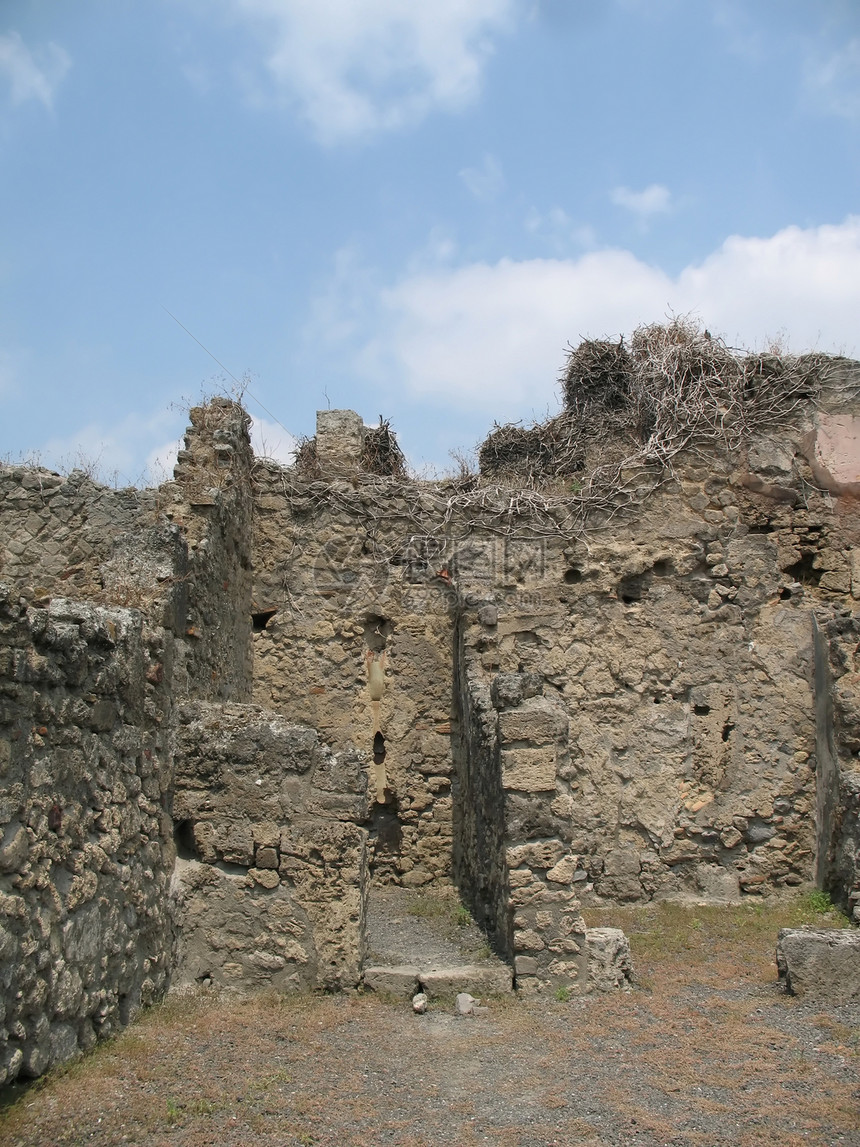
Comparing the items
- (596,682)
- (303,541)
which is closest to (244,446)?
(303,541)

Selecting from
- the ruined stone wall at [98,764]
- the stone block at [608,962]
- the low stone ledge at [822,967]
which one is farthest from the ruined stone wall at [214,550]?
the low stone ledge at [822,967]

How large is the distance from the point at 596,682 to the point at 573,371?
467 cm

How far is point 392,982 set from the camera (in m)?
5.63

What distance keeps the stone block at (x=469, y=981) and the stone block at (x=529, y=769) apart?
1.09m

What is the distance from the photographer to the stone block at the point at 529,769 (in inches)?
242

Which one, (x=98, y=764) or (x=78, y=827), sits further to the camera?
(x=98, y=764)

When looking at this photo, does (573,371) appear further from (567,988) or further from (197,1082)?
(197,1082)

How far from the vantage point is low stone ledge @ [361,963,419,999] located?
221 inches

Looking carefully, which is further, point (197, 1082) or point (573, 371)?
point (573, 371)

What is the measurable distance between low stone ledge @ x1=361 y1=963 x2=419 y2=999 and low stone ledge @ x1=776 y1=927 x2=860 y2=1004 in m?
2.19

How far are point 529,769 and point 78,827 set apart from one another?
2862 mm

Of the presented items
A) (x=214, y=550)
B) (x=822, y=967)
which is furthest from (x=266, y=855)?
(x=822, y=967)

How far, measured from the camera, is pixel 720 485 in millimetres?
8875

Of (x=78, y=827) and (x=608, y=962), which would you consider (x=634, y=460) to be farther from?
(x=78, y=827)
